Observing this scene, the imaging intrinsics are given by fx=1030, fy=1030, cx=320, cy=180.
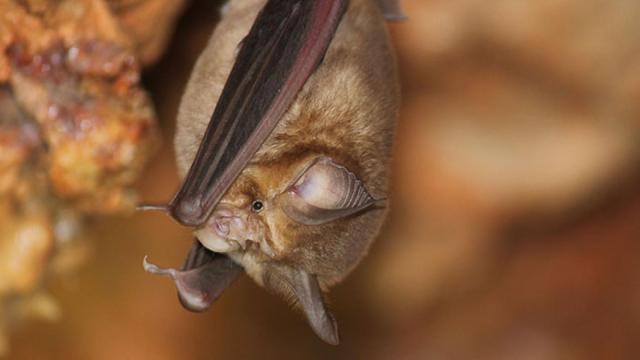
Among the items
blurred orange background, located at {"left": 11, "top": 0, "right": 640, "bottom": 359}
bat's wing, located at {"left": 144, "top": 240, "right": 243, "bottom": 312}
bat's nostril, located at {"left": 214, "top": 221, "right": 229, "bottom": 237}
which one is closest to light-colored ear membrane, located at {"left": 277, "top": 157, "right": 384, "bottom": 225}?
bat's nostril, located at {"left": 214, "top": 221, "right": 229, "bottom": 237}

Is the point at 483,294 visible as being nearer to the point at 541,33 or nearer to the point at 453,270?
the point at 453,270

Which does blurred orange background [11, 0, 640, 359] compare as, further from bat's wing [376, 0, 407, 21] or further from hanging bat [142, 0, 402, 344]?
hanging bat [142, 0, 402, 344]

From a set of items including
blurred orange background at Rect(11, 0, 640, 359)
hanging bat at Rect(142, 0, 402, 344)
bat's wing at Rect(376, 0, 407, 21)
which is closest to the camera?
hanging bat at Rect(142, 0, 402, 344)

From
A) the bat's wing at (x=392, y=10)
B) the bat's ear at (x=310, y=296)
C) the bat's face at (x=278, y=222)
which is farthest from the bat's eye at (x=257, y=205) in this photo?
the bat's wing at (x=392, y=10)

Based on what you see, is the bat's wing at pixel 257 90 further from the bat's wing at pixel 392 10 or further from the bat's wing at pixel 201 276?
the bat's wing at pixel 392 10

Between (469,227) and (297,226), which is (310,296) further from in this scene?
(469,227)

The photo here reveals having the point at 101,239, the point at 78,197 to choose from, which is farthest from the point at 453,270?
the point at 78,197
